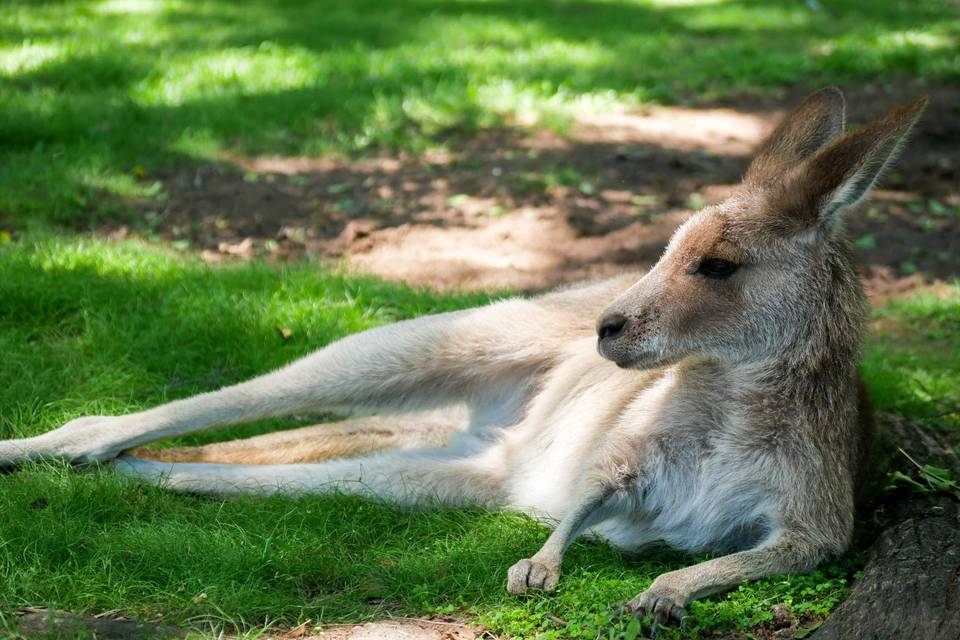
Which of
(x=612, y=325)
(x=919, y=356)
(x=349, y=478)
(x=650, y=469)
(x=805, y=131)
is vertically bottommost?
(x=919, y=356)

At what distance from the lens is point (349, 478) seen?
409 centimetres

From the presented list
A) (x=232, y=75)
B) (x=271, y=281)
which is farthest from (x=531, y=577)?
(x=232, y=75)

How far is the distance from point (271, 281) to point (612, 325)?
2.48 meters

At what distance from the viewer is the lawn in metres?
3.29

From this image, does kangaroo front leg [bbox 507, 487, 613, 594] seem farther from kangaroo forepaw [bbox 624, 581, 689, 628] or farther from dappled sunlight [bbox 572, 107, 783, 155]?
dappled sunlight [bbox 572, 107, 783, 155]

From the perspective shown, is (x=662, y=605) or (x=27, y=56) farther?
(x=27, y=56)

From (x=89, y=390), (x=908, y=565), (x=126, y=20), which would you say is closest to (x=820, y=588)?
(x=908, y=565)

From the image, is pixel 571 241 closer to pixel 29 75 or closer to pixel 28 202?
pixel 28 202

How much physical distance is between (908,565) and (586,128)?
570 centimetres

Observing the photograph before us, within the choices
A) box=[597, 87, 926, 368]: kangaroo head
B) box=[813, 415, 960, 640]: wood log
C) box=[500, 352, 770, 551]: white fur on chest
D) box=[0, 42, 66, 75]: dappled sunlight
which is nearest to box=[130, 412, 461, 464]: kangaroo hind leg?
box=[500, 352, 770, 551]: white fur on chest

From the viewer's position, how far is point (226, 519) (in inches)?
149

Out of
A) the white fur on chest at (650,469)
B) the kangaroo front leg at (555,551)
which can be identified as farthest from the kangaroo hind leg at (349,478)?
the kangaroo front leg at (555,551)

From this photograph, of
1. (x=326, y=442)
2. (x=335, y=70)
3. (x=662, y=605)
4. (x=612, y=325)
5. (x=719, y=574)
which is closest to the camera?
(x=662, y=605)

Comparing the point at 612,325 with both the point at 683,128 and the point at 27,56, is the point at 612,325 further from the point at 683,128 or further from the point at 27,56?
the point at 27,56
